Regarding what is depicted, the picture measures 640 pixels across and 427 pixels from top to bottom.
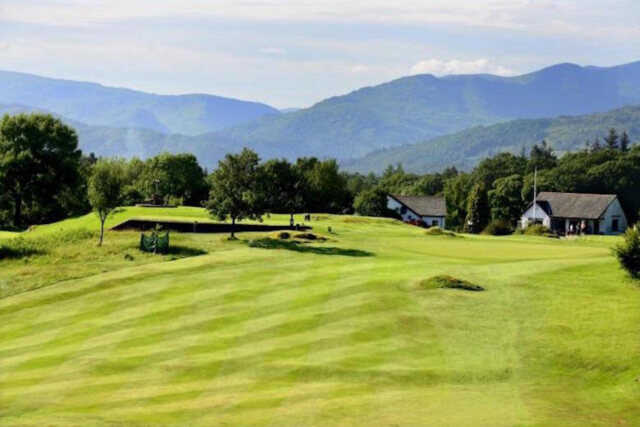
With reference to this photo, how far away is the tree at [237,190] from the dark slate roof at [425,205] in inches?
3059

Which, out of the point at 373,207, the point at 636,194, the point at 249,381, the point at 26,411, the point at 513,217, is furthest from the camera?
the point at 636,194

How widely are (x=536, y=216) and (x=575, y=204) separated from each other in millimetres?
6241

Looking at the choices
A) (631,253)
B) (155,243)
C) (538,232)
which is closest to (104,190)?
(155,243)

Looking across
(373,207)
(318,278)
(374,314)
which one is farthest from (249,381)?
(373,207)

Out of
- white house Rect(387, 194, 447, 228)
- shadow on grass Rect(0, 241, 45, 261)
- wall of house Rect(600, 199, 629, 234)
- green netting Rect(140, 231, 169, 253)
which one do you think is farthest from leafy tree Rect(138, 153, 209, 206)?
green netting Rect(140, 231, 169, 253)

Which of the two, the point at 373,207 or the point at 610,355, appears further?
the point at 373,207

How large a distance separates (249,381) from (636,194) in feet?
497

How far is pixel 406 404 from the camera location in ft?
90.4

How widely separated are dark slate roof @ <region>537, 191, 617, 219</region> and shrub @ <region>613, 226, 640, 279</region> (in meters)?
78.6

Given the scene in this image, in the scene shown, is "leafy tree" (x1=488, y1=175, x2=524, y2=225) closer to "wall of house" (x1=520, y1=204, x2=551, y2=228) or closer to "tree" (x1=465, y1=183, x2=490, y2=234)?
"tree" (x1=465, y1=183, x2=490, y2=234)

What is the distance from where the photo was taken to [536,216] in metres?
128

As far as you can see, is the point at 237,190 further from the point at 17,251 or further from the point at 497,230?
the point at 497,230

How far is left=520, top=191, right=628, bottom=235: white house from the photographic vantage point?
399ft

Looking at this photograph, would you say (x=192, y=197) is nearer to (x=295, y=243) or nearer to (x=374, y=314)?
(x=295, y=243)
